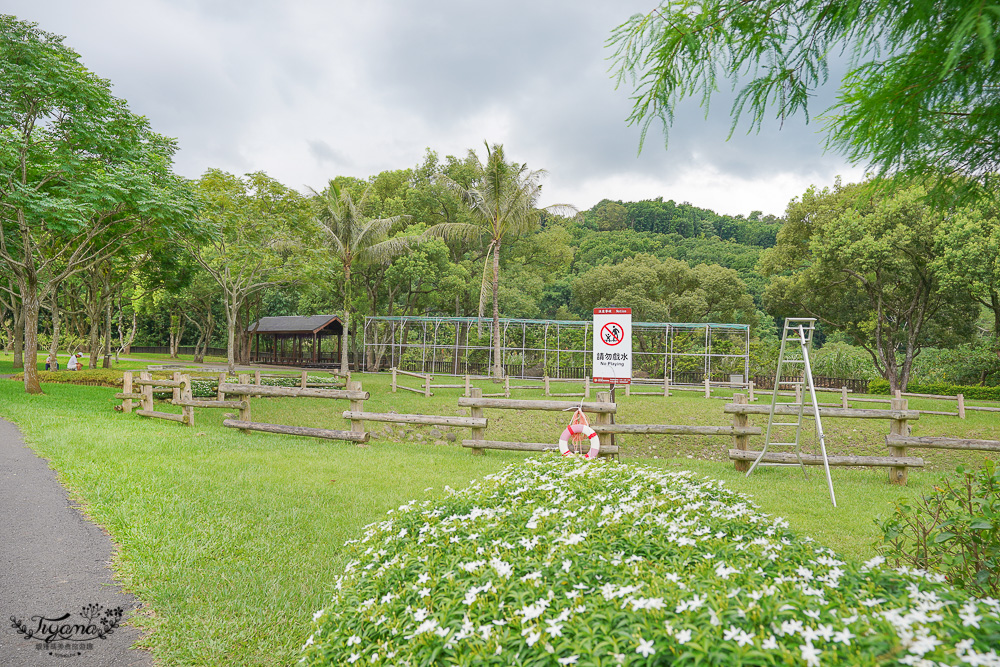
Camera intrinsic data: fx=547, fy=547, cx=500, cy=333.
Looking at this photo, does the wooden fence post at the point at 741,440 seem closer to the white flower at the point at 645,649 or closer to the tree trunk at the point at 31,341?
the white flower at the point at 645,649

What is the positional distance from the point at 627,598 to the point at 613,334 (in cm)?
635

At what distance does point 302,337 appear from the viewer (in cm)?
3922

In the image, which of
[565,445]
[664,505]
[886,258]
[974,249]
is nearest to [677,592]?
[664,505]

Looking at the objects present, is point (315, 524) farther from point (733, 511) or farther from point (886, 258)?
point (886, 258)

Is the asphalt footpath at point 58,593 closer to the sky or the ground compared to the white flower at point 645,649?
closer to the ground

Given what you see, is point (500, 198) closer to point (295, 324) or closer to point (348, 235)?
point (348, 235)

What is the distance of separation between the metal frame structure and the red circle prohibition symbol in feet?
59.2

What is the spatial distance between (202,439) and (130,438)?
1.00m

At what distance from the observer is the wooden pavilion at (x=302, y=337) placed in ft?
118

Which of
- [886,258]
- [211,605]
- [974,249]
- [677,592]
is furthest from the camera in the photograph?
[886,258]

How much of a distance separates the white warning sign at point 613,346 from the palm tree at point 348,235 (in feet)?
64.5

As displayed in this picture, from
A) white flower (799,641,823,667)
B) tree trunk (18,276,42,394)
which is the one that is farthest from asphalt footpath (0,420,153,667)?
tree trunk (18,276,42,394)

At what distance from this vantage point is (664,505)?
3666 millimetres

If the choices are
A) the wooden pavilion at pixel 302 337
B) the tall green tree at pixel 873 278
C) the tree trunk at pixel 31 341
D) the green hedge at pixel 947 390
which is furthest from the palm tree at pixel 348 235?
the green hedge at pixel 947 390
